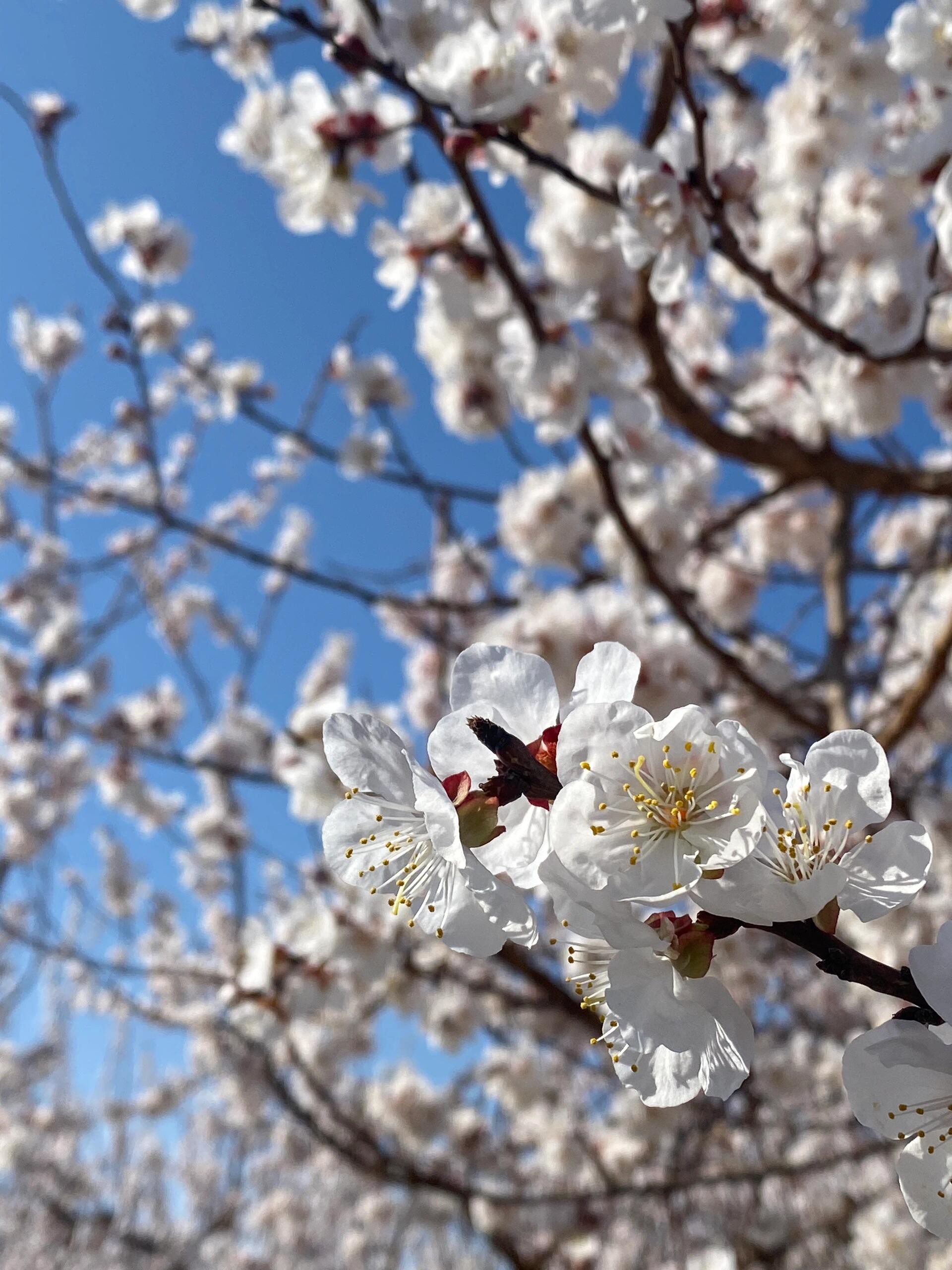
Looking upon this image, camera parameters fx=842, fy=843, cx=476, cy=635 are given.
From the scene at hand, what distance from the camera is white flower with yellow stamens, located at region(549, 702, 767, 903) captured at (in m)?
0.63

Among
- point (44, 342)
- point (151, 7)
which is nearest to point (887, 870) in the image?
point (151, 7)

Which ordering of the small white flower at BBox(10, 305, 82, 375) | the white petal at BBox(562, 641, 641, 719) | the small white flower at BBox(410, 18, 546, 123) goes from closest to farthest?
the white petal at BBox(562, 641, 641, 719)
the small white flower at BBox(410, 18, 546, 123)
the small white flower at BBox(10, 305, 82, 375)

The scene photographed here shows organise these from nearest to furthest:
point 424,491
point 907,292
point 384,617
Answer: point 907,292 → point 424,491 → point 384,617

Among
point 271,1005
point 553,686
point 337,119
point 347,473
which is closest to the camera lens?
point 553,686

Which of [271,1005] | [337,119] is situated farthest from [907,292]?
[271,1005]

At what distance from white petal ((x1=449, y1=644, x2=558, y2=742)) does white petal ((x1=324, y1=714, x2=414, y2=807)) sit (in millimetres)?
71

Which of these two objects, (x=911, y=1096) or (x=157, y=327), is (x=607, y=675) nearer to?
(x=911, y=1096)

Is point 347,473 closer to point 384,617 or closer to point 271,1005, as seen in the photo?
point 384,617

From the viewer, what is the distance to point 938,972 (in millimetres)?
616

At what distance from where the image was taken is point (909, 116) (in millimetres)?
2379

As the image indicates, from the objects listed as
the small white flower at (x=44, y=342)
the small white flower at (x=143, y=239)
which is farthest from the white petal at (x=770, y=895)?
the small white flower at (x=44, y=342)

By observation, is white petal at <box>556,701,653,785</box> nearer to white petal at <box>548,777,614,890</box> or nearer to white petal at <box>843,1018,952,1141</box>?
white petal at <box>548,777,614,890</box>

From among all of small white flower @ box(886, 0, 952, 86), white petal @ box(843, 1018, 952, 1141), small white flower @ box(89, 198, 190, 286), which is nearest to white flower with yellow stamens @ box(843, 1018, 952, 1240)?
white petal @ box(843, 1018, 952, 1141)

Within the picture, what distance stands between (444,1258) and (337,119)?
8097mm
